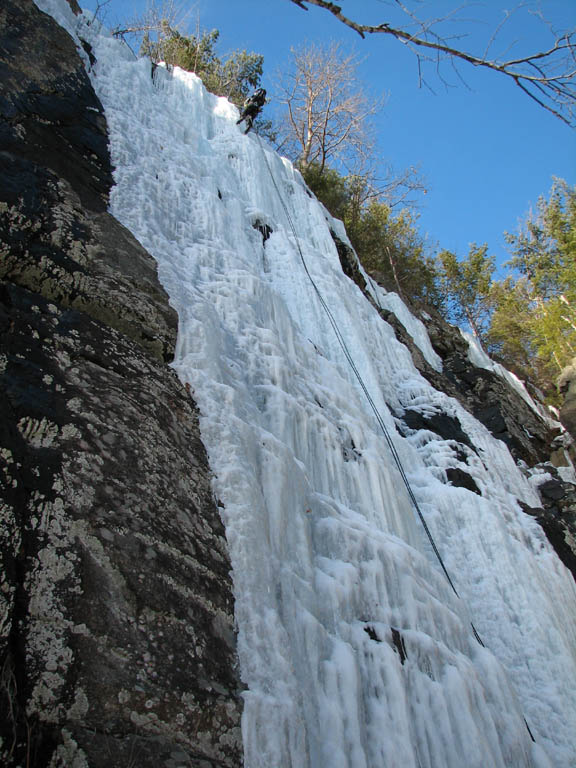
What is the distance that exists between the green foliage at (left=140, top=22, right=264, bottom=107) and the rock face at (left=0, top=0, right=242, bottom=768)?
37.0ft

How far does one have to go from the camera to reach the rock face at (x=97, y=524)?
65.8 inches

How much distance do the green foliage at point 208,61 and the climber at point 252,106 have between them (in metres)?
3.35

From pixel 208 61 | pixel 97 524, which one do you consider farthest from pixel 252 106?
pixel 97 524

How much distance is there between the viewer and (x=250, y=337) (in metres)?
5.24

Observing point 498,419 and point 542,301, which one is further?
point 542,301

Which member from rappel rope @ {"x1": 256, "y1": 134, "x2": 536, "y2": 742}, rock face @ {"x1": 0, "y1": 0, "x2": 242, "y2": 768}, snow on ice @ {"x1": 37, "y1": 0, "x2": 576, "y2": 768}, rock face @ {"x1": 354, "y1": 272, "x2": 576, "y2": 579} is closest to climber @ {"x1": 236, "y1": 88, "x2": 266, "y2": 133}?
snow on ice @ {"x1": 37, "y1": 0, "x2": 576, "y2": 768}

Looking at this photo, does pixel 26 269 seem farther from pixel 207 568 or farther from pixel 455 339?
pixel 455 339

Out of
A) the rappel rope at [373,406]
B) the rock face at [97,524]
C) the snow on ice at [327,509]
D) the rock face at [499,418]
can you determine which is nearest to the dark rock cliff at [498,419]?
the rock face at [499,418]

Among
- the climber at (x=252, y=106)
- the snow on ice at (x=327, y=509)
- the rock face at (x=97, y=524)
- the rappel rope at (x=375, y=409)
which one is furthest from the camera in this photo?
the climber at (x=252, y=106)

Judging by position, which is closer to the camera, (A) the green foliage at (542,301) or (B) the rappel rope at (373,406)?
(B) the rappel rope at (373,406)

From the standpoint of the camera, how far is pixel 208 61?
50.3ft

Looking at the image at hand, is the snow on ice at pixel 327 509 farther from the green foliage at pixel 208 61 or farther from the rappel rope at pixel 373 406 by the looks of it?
the green foliage at pixel 208 61

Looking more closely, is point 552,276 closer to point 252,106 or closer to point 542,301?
point 542,301

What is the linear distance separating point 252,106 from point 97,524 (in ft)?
33.6
